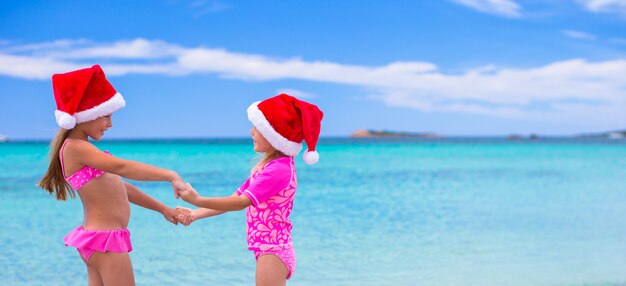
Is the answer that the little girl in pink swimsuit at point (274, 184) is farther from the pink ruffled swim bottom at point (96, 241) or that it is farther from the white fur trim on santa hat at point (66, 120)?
the white fur trim on santa hat at point (66, 120)

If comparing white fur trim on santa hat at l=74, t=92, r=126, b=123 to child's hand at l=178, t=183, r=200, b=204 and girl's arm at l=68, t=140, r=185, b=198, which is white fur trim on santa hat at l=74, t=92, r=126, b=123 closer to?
girl's arm at l=68, t=140, r=185, b=198

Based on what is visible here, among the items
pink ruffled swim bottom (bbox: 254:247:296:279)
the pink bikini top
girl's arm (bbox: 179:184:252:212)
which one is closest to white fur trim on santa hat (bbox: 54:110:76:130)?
the pink bikini top

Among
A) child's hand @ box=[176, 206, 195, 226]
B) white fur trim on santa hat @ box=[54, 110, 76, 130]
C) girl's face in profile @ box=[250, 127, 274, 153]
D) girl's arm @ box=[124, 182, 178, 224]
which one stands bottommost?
child's hand @ box=[176, 206, 195, 226]

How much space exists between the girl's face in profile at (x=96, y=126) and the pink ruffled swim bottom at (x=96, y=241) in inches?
16.8

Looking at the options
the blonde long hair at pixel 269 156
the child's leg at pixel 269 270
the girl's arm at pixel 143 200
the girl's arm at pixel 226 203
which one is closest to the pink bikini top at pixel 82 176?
the girl's arm at pixel 143 200

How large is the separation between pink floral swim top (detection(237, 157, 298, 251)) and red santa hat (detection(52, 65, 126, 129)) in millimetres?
732

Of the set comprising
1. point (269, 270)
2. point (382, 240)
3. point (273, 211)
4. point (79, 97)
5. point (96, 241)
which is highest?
point (79, 97)

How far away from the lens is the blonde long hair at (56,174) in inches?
126

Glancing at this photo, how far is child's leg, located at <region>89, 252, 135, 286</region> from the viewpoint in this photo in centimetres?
313

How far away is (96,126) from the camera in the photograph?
3209mm

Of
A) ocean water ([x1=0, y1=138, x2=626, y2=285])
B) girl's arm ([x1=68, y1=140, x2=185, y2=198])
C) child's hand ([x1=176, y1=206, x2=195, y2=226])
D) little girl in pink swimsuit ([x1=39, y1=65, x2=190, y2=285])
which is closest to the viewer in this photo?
girl's arm ([x1=68, y1=140, x2=185, y2=198])

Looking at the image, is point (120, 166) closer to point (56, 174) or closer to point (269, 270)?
point (56, 174)

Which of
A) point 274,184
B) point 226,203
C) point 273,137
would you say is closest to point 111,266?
point 226,203

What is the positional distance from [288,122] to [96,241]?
1.02 meters
